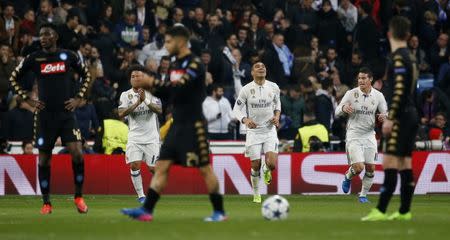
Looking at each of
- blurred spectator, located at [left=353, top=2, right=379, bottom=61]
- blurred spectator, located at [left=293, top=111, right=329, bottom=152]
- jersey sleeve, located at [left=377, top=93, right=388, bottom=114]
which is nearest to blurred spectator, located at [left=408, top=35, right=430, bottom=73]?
blurred spectator, located at [left=353, top=2, right=379, bottom=61]

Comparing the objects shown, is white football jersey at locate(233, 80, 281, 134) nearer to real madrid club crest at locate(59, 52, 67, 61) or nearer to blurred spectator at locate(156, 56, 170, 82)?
real madrid club crest at locate(59, 52, 67, 61)

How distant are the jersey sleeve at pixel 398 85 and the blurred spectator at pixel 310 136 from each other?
39.5 ft

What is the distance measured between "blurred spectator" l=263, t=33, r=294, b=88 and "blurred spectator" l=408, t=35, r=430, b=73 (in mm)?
3225

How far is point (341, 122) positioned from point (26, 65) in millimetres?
11971

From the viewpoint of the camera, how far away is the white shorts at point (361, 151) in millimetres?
23234

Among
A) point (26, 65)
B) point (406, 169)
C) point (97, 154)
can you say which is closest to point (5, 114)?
point (97, 154)

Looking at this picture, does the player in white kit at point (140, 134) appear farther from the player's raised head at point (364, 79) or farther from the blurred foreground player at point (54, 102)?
the blurred foreground player at point (54, 102)

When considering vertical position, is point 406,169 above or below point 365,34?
below

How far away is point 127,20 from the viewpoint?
3033 centimetres

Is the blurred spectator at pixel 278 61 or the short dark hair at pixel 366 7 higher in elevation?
the short dark hair at pixel 366 7

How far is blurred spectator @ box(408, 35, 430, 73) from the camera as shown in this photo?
3117cm

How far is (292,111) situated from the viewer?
96.7 feet

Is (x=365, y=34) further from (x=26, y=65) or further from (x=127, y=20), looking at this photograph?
(x=26, y=65)

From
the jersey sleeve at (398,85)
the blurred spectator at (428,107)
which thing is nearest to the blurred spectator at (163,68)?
the blurred spectator at (428,107)
